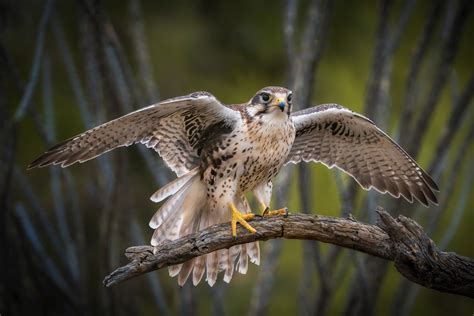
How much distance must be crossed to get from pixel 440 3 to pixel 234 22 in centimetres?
277

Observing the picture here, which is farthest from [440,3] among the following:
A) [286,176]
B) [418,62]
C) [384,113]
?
[286,176]

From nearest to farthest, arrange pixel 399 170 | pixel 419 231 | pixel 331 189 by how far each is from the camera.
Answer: pixel 419 231
pixel 399 170
pixel 331 189

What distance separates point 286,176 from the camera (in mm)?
6098

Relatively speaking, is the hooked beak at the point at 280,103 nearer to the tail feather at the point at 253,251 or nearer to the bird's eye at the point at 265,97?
the bird's eye at the point at 265,97

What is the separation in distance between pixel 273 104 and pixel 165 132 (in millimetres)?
696

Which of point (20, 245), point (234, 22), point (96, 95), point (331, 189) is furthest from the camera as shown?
point (234, 22)

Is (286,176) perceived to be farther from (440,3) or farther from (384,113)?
(440,3)

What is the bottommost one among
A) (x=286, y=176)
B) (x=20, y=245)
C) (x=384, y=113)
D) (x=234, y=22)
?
(x=20, y=245)

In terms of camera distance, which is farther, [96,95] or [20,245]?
[20,245]

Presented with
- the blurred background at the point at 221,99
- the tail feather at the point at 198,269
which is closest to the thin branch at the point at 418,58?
the blurred background at the point at 221,99

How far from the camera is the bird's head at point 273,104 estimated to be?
13.6 feet

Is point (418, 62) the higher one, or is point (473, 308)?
point (418, 62)

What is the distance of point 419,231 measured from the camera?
359cm

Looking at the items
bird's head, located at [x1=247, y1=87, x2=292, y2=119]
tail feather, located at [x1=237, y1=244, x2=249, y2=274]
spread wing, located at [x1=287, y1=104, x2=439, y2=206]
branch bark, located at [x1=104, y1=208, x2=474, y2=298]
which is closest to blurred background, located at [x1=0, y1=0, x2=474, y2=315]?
spread wing, located at [x1=287, y1=104, x2=439, y2=206]
